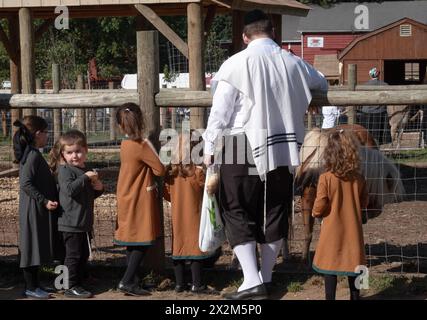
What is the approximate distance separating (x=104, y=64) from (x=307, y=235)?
111 feet

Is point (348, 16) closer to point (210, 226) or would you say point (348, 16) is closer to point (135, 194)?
point (135, 194)

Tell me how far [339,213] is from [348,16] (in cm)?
3957

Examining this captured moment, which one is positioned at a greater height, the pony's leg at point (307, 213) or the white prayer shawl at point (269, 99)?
the white prayer shawl at point (269, 99)

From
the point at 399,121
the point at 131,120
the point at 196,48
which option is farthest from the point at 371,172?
the point at 399,121

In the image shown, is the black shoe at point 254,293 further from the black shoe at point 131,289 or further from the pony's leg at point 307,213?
the pony's leg at point 307,213

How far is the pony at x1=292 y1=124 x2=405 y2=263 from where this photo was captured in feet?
22.6

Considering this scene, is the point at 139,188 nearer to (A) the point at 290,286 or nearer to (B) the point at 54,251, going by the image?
(B) the point at 54,251

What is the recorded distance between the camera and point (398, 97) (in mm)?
5984

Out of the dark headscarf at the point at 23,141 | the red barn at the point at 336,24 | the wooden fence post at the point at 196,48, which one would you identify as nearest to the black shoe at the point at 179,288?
the dark headscarf at the point at 23,141

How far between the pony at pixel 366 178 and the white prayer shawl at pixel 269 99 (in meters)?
1.36

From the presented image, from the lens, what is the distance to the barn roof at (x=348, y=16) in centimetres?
4338

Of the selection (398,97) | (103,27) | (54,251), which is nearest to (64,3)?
(54,251)

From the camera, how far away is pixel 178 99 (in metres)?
6.31

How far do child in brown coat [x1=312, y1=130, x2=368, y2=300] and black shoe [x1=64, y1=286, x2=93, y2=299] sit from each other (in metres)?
1.69
